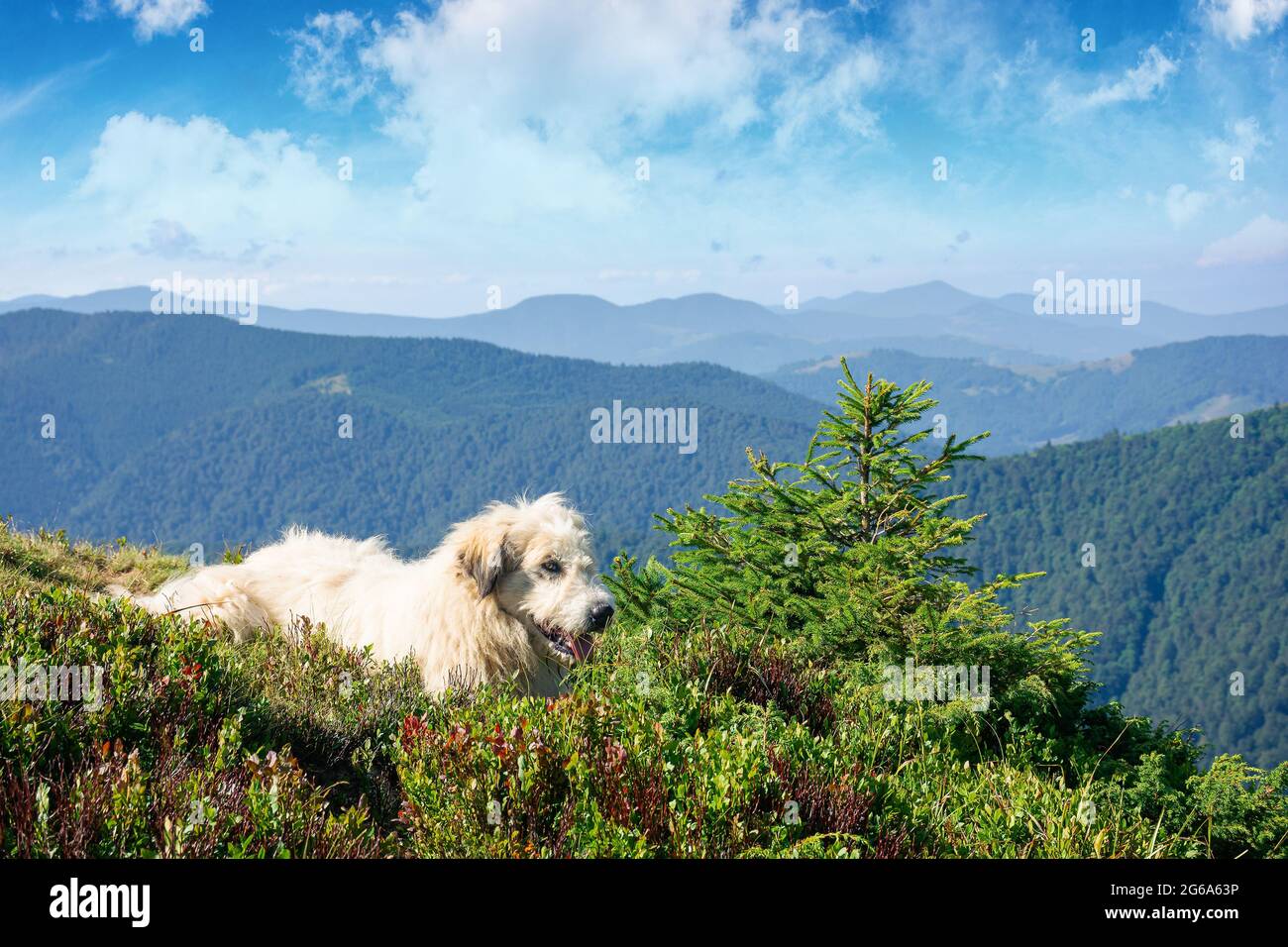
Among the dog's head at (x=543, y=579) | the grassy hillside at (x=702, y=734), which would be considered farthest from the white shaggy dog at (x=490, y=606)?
the grassy hillside at (x=702, y=734)

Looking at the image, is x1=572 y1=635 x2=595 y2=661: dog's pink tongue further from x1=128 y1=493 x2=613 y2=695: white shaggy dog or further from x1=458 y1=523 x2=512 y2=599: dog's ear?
x1=458 y1=523 x2=512 y2=599: dog's ear

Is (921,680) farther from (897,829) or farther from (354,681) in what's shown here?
(354,681)

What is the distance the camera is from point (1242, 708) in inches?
6348

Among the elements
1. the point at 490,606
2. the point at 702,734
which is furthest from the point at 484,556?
the point at 702,734

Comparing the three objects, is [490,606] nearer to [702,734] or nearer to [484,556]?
[484,556]

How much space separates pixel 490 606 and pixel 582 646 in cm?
66

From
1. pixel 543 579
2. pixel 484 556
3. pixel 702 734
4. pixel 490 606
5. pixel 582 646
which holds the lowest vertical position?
pixel 702 734

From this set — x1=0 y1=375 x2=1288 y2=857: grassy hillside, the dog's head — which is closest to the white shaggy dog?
the dog's head

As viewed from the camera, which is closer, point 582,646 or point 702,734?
point 702,734

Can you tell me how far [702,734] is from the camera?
4.92 meters

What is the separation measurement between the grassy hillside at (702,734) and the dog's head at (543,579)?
10.5 inches

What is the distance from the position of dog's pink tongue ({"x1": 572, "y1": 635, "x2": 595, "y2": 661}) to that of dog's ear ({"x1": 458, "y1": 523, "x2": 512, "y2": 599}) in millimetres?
649
